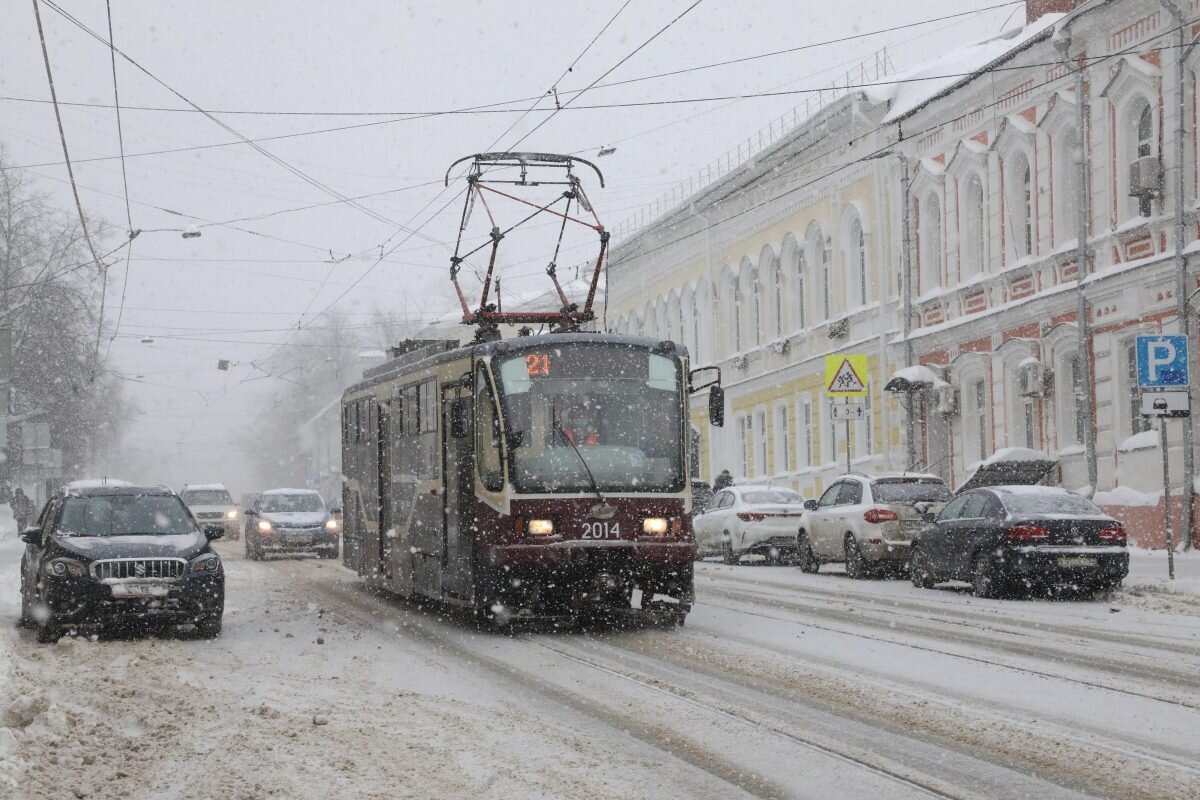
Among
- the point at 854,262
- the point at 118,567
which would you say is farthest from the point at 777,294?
the point at 118,567

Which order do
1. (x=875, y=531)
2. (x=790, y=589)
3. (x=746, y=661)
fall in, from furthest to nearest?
(x=875, y=531) < (x=790, y=589) < (x=746, y=661)

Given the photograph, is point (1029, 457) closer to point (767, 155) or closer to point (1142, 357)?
point (1142, 357)

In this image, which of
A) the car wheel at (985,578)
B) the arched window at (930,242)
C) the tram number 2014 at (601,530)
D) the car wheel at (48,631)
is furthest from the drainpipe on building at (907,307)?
the car wheel at (48,631)

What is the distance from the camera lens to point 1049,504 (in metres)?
19.5

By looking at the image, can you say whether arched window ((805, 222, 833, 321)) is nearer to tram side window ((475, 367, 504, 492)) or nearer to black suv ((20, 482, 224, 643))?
tram side window ((475, 367, 504, 492))

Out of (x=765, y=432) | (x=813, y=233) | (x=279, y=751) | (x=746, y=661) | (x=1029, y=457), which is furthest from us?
(x=765, y=432)

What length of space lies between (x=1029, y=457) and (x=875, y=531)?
6.73 meters

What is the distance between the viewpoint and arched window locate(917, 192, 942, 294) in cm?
3488

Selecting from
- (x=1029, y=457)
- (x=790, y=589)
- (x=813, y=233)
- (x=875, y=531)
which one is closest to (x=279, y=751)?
(x=790, y=589)

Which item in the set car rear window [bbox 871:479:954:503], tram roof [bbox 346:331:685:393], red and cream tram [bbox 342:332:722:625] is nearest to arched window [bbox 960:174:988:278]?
car rear window [bbox 871:479:954:503]

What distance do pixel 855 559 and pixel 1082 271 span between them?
7433 mm

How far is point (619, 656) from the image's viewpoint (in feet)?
43.0

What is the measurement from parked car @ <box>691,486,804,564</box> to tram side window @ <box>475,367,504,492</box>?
556 inches

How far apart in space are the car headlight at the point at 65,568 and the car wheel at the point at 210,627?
1.27 metres
